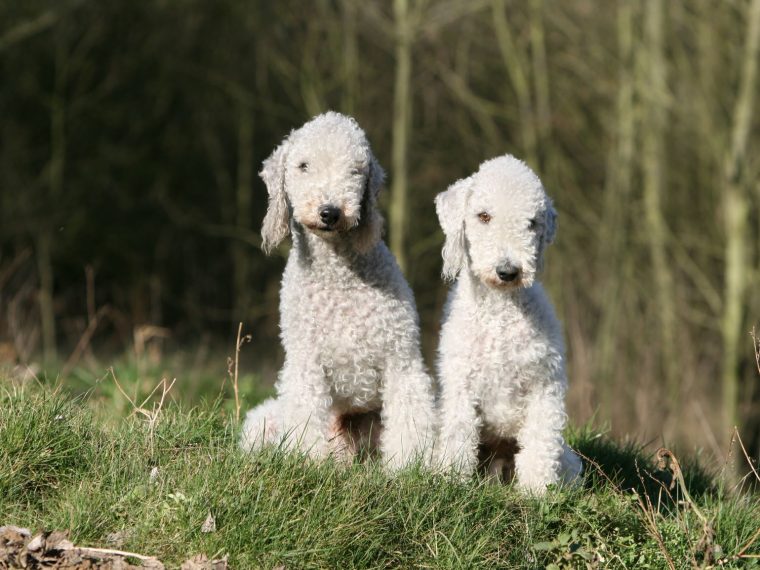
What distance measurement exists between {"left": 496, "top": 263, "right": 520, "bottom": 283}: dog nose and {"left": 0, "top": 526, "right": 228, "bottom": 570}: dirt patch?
5.69 feet

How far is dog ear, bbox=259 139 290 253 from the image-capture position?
5.15 metres

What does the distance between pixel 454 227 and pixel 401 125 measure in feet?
21.3

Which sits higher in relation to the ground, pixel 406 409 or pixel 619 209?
pixel 619 209

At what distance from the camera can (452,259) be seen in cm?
493

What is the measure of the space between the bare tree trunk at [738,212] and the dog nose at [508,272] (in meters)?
6.17

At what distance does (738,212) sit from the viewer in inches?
398

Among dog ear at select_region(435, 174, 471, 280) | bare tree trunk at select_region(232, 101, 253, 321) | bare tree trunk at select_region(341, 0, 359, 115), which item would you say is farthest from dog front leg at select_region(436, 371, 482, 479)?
bare tree trunk at select_region(232, 101, 253, 321)

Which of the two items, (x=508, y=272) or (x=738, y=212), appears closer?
(x=508, y=272)

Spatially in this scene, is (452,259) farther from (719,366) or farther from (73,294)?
(73,294)

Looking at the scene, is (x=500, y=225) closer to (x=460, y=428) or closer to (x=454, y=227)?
(x=454, y=227)

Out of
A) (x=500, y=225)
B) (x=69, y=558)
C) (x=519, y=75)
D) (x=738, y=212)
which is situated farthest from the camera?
(x=519, y=75)

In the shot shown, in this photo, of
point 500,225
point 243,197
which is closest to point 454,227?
point 500,225

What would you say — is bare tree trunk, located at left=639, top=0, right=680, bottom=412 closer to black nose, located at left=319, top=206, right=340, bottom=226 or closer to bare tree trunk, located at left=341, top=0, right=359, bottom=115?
bare tree trunk, located at left=341, top=0, right=359, bottom=115

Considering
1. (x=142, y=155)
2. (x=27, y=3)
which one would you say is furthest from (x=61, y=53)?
(x=142, y=155)
